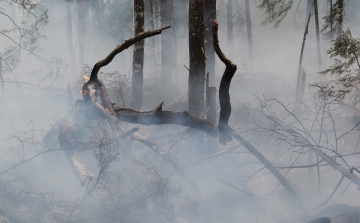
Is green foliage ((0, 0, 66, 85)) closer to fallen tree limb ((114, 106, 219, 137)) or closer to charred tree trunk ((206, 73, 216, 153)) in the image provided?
fallen tree limb ((114, 106, 219, 137))

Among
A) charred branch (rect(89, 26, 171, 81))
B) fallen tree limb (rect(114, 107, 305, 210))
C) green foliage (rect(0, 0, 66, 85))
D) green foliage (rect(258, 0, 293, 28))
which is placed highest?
green foliage (rect(258, 0, 293, 28))

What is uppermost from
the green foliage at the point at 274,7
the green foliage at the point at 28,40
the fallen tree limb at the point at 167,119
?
the green foliage at the point at 274,7

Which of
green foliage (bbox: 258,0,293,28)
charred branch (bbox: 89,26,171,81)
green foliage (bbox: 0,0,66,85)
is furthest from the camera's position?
green foliage (bbox: 258,0,293,28)

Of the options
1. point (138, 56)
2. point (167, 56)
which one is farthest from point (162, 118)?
point (167, 56)

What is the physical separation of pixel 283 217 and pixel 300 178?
6.41 ft

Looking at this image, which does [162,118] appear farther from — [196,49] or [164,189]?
[196,49]

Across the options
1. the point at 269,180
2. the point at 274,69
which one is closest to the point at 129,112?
the point at 269,180

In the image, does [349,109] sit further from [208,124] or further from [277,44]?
[277,44]

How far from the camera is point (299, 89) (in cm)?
1036

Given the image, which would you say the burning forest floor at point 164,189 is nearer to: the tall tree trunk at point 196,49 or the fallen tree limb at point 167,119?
the fallen tree limb at point 167,119

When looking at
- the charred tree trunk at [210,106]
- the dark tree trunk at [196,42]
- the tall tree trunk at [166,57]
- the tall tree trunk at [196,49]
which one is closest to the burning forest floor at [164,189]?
the charred tree trunk at [210,106]

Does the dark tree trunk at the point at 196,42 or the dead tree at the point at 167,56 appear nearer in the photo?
the dark tree trunk at the point at 196,42

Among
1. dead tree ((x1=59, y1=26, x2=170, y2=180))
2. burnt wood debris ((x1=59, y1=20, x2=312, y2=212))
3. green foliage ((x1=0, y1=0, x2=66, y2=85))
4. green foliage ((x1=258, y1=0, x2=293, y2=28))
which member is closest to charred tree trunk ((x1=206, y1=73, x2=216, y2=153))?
burnt wood debris ((x1=59, y1=20, x2=312, y2=212))

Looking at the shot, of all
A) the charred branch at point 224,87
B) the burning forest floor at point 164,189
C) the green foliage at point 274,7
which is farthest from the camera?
the green foliage at point 274,7
